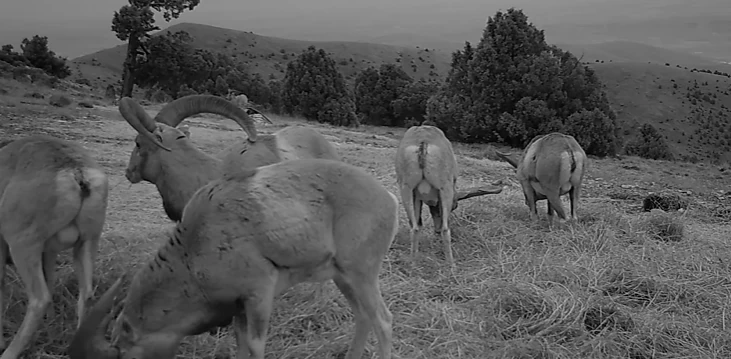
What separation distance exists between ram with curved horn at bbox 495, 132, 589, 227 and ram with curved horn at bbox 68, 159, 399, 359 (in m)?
4.76

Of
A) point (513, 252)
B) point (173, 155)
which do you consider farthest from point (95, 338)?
point (513, 252)

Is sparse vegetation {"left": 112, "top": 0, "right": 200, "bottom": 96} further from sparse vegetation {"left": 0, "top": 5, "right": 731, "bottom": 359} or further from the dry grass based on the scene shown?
the dry grass

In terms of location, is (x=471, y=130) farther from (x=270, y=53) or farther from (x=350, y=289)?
(x=270, y=53)

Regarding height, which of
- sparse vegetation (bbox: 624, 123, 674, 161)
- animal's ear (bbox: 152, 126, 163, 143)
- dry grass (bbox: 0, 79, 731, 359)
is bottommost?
sparse vegetation (bbox: 624, 123, 674, 161)

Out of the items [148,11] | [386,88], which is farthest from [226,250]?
[386,88]

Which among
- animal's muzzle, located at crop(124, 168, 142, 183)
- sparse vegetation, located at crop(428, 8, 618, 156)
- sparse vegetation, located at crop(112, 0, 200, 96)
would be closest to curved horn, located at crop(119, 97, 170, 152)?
animal's muzzle, located at crop(124, 168, 142, 183)

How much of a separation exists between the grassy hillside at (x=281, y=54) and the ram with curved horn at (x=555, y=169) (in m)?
67.4

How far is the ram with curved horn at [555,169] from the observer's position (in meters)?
8.48

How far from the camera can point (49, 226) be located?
4.45 m

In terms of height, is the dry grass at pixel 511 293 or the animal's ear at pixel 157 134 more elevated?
the animal's ear at pixel 157 134

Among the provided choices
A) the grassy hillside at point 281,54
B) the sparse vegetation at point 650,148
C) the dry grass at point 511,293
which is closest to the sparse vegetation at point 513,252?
the dry grass at point 511,293

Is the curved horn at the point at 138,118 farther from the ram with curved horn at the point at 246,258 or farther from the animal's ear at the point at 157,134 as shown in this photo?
the ram with curved horn at the point at 246,258

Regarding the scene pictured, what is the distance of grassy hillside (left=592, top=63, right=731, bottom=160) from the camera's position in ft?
182

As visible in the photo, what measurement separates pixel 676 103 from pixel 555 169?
66.4 meters
